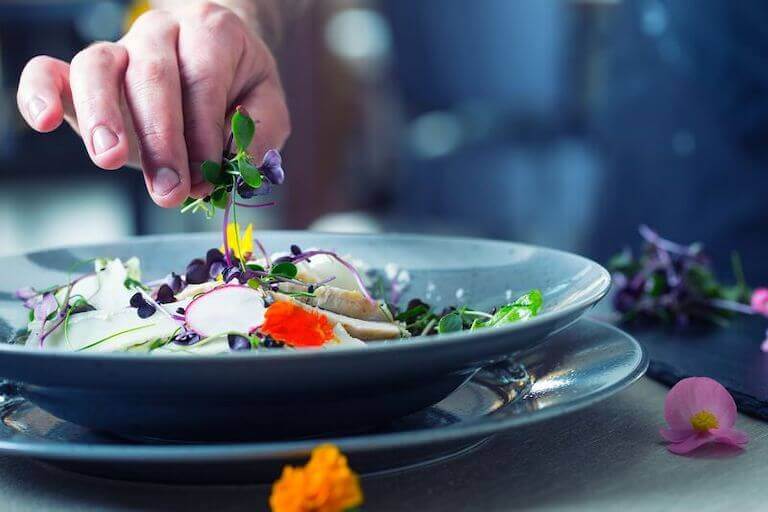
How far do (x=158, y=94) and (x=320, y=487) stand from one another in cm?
44

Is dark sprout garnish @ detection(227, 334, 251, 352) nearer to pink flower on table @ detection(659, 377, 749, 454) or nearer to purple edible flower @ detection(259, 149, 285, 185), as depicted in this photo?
purple edible flower @ detection(259, 149, 285, 185)

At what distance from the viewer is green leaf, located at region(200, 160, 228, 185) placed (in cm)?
83

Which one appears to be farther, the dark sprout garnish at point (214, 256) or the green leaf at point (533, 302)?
the dark sprout garnish at point (214, 256)

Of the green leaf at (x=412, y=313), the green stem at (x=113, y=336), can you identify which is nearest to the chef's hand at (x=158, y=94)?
the green stem at (x=113, y=336)

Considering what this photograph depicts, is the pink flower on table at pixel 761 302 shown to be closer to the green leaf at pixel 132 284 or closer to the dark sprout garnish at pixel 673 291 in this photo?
the dark sprout garnish at pixel 673 291

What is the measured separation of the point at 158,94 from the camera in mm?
847

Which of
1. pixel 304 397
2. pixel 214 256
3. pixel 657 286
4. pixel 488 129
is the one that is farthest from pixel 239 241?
pixel 488 129

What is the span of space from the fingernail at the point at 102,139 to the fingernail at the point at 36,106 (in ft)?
0.19

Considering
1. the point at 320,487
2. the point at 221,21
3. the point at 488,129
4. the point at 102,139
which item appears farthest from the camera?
the point at 488,129

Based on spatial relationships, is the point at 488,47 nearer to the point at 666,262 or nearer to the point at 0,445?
the point at 666,262

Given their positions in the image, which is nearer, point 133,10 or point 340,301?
point 340,301

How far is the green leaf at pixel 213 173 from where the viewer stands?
32.5 inches

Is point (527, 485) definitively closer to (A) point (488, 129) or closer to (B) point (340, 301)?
(B) point (340, 301)

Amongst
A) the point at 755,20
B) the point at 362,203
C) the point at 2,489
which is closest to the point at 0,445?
the point at 2,489
